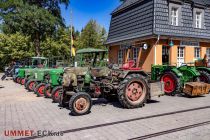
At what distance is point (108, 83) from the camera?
29.6 feet

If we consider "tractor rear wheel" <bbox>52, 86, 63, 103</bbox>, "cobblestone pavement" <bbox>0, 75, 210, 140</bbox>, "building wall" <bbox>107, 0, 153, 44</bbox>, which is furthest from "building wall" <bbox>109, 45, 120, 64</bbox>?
"cobblestone pavement" <bbox>0, 75, 210, 140</bbox>

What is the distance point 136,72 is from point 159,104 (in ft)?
5.05

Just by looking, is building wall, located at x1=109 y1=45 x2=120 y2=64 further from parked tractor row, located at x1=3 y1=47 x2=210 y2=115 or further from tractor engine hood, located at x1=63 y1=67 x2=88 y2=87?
tractor engine hood, located at x1=63 y1=67 x2=88 y2=87

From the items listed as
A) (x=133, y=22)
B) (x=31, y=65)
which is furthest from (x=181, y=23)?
(x=31, y=65)

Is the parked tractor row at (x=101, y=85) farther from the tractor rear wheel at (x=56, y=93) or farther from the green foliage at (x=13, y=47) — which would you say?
the green foliage at (x=13, y=47)

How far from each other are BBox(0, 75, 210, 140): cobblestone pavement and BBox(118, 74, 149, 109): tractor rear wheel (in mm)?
288

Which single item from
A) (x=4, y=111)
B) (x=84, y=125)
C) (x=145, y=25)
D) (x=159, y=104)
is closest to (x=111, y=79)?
(x=159, y=104)

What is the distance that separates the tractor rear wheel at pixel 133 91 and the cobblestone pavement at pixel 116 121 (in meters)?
0.29

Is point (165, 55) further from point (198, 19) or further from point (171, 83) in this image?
point (171, 83)

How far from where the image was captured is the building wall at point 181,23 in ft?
55.5

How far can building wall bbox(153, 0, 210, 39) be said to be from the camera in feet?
55.5

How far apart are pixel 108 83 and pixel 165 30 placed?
9.55 m

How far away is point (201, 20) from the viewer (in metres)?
19.8

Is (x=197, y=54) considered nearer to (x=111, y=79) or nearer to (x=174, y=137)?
(x=111, y=79)
